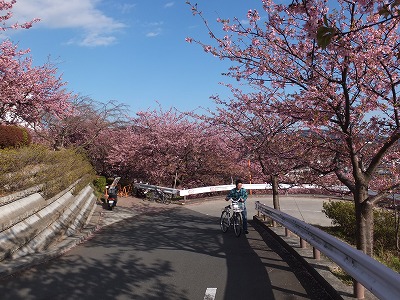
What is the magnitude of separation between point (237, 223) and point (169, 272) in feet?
14.2

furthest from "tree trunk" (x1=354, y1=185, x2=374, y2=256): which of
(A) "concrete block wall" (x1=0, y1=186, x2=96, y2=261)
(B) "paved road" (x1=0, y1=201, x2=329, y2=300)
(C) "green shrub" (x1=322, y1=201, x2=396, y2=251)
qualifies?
(A) "concrete block wall" (x1=0, y1=186, x2=96, y2=261)

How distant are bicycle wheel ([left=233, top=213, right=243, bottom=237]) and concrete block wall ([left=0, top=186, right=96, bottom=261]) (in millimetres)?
4389

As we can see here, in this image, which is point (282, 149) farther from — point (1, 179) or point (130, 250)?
point (1, 179)

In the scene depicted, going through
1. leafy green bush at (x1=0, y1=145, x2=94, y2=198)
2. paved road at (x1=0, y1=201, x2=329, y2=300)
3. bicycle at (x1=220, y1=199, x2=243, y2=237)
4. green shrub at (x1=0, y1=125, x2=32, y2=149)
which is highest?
green shrub at (x1=0, y1=125, x2=32, y2=149)

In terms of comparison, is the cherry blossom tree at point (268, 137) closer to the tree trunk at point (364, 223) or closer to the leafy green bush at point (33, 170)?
the tree trunk at point (364, 223)

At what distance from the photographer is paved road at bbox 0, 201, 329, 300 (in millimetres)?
5508

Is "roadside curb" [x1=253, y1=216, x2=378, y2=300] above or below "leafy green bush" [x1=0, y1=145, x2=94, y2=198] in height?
below

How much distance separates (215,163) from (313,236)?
19.5 m

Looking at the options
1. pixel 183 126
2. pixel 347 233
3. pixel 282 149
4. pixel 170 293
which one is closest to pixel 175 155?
pixel 183 126

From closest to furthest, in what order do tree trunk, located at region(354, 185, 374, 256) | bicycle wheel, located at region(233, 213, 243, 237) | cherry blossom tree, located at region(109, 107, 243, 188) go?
1. tree trunk, located at region(354, 185, 374, 256)
2. bicycle wheel, located at region(233, 213, 243, 237)
3. cherry blossom tree, located at region(109, 107, 243, 188)

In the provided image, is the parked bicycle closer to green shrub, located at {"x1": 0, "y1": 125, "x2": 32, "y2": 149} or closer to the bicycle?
green shrub, located at {"x1": 0, "y1": 125, "x2": 32, "y2": 149}

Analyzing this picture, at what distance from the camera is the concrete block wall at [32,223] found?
690cm

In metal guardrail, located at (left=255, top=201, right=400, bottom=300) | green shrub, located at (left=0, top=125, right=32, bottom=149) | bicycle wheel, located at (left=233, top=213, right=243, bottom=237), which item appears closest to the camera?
metal guardrail, located at (left=255, top=201, right=400, bottom=300)

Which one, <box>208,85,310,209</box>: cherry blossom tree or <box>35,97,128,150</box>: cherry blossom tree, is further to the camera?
<box>35,97,128,150</box>: cherry blossom tree
